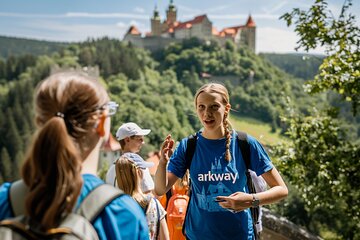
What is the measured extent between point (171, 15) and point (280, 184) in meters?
128

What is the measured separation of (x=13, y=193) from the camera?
1.33 meters

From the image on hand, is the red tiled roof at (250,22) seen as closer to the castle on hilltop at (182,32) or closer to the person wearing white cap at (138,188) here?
the castle on hilltop at (182,32)

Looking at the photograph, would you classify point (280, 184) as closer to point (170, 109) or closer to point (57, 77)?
point (57, 77)

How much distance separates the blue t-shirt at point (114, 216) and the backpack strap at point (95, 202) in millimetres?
15

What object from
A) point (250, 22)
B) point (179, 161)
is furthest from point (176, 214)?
point (250, 22)

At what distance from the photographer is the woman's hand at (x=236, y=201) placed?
2328mm

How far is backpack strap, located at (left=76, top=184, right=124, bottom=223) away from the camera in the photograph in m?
1.30

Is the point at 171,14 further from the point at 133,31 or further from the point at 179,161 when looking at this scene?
the point at 179,161

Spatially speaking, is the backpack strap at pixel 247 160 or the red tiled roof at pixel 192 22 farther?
the red tiled roof at pixel 192 22

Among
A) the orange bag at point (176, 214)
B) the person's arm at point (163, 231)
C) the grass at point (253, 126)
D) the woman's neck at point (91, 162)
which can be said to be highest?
the woman's neck at point (91, 162)

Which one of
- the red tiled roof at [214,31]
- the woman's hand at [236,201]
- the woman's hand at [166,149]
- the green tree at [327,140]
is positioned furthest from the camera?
the red tiled roof at [214,31]

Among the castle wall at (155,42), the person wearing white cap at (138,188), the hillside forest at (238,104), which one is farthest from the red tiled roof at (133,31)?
the person wearing white cap at (138,188)

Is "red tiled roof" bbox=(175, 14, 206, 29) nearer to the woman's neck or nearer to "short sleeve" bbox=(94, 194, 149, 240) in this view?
the woman's neck

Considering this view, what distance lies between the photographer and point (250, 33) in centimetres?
12319
